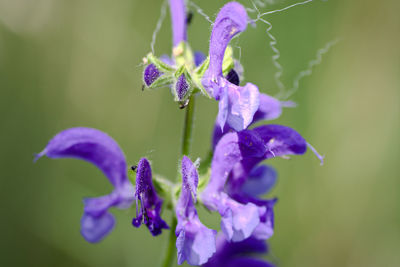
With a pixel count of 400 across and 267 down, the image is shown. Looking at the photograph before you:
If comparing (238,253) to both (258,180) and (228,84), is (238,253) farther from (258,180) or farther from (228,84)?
(228,84)

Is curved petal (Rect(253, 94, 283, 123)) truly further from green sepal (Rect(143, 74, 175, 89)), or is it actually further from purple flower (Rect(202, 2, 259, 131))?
green sepal (Rect(143, 74, 175, 89))

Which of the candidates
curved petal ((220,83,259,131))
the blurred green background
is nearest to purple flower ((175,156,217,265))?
curved petal ((220,83,259,131))

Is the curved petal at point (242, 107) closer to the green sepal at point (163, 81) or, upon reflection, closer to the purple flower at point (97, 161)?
the green sepal at point (163, 81)

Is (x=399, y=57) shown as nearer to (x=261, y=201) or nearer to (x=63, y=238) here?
(x=261, y=201)

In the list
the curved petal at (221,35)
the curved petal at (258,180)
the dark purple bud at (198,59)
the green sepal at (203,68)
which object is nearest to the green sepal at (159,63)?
the green sepal at (203,68)

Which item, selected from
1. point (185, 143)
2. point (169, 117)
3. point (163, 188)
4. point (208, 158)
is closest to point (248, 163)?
point (208, 158)

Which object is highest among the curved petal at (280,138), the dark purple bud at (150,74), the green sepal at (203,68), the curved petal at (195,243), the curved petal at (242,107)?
the green sepal at (203,68)

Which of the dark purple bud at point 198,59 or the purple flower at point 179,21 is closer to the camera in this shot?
the purple flower at point 179,21
